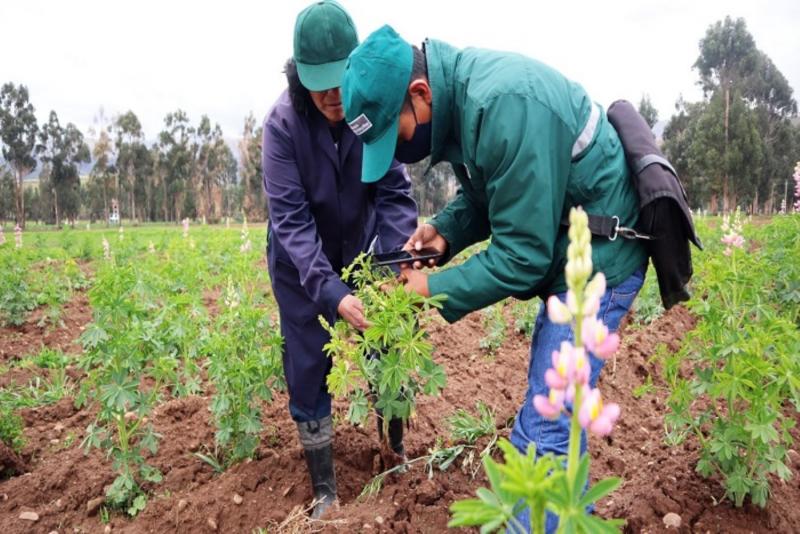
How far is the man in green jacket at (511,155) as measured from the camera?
185 cm

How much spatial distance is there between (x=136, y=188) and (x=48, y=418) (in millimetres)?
78904

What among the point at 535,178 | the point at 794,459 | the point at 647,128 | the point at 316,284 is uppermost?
the point at 647,128

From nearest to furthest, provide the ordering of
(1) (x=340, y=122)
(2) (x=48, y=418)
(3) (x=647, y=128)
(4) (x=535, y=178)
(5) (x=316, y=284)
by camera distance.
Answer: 1. (4) (x=535, y=178)
2. (3) (x=647, y=128)
3. (5) (x=316, y=284)
4. (1) (x=340, y=122)
5. (2) (x=48, y=418)

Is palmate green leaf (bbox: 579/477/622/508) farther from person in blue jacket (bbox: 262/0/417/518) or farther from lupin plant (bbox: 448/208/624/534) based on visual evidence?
person in blue jacket (bbox: 262/0/417/518)

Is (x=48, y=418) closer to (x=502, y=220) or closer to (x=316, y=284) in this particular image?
(x=316, y=284)

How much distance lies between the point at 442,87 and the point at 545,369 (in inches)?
38.9

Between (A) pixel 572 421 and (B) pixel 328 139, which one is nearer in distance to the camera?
(A) pixel 572 421

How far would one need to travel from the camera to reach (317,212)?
2.94 meters

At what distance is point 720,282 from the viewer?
9.55ft

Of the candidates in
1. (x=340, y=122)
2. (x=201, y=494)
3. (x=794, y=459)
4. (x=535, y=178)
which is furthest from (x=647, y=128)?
(x=201, y=494)

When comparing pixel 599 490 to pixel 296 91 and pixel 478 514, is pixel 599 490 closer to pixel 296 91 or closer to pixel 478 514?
pixel 478 514

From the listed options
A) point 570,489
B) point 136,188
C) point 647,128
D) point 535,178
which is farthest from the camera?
point 136,188

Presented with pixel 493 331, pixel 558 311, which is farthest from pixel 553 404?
pixel 493 331

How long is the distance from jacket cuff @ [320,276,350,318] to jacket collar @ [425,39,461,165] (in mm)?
722
